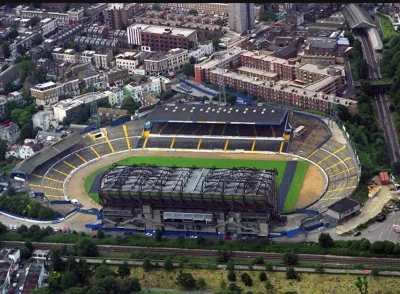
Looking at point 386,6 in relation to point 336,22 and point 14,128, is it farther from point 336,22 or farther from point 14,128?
point 14,128

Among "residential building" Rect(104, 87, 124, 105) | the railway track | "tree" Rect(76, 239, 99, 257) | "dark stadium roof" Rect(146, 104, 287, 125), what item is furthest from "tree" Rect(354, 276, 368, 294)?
"residential building" Rect(104, 87, 124, 105)

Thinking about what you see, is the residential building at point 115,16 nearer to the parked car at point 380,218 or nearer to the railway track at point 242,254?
the railway track at point 242,254

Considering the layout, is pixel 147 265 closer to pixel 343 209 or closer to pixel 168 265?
pixel 168 265

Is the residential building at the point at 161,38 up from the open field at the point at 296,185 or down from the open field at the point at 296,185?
up

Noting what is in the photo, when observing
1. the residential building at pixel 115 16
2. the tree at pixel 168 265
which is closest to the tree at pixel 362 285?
the tree at pixel 168 265

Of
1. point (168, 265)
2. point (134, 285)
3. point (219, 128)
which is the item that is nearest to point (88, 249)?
point (168, 265)

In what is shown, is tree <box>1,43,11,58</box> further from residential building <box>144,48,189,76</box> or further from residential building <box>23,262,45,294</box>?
residential building <box>23,262,45,294</box>
